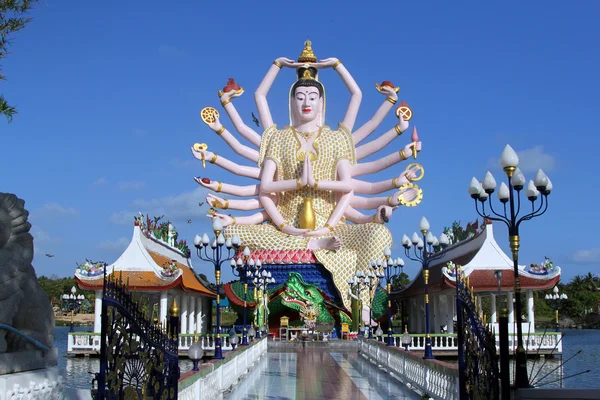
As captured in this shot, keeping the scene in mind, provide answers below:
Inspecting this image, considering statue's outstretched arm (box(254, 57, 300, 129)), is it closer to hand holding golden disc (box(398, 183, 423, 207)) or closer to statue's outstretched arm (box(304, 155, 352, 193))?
statue's outstretched arm (box(304, 155, 352, 193))

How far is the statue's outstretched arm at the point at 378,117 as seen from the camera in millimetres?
31603

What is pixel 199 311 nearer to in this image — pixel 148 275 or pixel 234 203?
pixel 234 203

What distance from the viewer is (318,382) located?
13.4m

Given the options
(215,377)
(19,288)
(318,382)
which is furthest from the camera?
(318,382)

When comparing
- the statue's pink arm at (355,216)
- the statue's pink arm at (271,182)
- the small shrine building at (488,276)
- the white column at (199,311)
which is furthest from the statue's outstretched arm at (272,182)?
the small shrine building at (488,276)

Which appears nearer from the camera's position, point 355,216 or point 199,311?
point 355,216

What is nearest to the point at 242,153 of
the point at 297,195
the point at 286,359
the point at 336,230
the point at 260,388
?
the point at 297,195

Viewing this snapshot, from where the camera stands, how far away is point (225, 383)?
36.8 feet

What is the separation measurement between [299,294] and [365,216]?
5324 millimetres

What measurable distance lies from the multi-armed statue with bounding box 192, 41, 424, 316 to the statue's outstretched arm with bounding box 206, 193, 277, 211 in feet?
0.16

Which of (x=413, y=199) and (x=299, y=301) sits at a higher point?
(x=413, y=199)

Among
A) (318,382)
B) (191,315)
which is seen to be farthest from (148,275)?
(318,382)

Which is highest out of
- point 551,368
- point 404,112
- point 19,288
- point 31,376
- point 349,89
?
point 349,89

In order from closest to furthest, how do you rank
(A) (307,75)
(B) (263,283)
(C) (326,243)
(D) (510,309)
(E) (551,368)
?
(E) (551,368), (B) (263,283), (D) (510,309), (C) (326,243), (A) (307,75)
